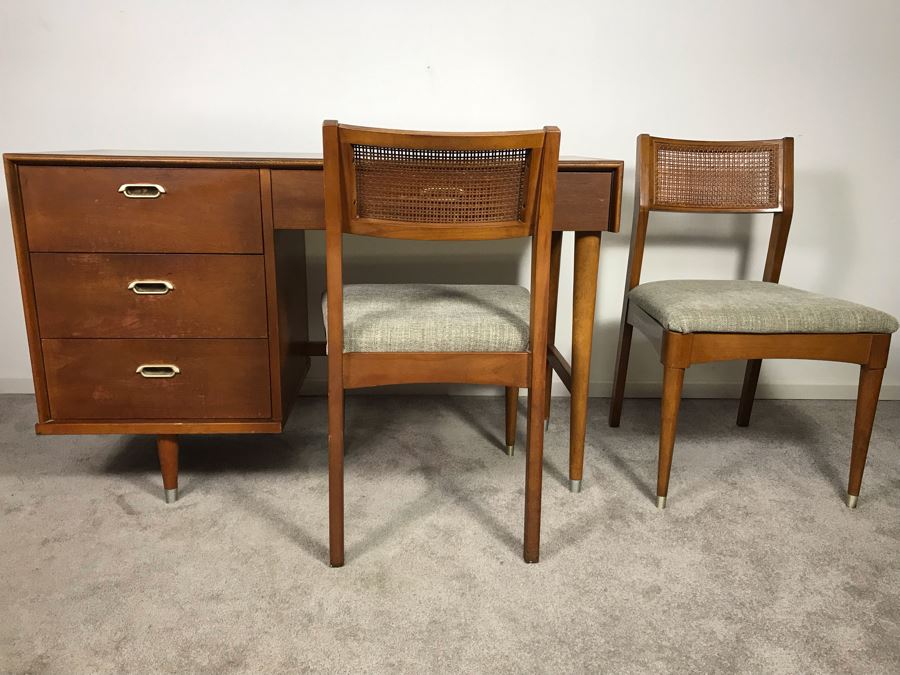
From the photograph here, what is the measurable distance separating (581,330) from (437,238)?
1.81ft

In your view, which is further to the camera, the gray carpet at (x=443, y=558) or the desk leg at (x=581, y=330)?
the desk leg at (x=581, y=330)

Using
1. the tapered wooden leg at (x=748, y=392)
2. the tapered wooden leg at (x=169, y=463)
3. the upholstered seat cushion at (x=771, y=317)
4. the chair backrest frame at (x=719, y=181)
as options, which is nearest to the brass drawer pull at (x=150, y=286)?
the tapered wooden leg at (x=169, y=463)


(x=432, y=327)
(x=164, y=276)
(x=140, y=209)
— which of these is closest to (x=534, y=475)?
(x=432, y=327)

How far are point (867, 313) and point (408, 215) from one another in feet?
3.81

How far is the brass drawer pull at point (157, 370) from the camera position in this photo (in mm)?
1557

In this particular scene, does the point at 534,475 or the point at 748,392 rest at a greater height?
the point at 534,475

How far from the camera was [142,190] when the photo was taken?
1.46 metres

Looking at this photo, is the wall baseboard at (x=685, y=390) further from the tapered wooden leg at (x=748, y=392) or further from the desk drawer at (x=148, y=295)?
the desk drawer at (x=148, y=295)

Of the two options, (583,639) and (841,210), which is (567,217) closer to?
(583,639)

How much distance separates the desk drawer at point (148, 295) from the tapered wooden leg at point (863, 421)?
4.93 feet

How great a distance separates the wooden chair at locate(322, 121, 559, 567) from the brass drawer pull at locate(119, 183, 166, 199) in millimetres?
478

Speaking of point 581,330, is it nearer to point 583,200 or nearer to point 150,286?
point 583,200

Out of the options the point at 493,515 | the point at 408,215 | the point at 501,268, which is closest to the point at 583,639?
the point at 493,515

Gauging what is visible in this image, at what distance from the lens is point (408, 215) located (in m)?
1.25
